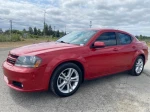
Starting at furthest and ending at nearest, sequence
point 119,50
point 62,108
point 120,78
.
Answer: point 120,78 < point 119,50 < point 62,108

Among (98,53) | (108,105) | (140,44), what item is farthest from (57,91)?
(140,44)

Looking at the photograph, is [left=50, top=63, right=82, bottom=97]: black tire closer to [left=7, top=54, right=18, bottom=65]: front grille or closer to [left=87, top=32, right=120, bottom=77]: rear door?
[left=87, top=32, right=120, bottom=77]: rear door

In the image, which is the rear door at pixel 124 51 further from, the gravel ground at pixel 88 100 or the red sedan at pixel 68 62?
the gravel ground at pixel 88 100

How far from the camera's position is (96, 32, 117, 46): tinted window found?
427 centimetres

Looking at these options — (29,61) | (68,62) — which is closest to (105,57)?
(68,62)

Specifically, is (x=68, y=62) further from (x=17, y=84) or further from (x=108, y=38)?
(x=108, y=38)

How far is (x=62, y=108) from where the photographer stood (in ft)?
9.89

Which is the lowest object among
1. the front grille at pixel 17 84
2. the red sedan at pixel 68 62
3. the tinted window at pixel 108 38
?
the front grille at pixel 17 84

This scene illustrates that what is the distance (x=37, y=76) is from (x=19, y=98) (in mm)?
702

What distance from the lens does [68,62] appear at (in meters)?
3.52

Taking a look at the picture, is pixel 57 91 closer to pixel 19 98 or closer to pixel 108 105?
pixel 19 98

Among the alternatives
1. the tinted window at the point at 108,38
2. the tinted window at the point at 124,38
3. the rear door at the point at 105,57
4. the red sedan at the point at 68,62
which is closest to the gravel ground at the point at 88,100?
the red sedan at the point at 68,62

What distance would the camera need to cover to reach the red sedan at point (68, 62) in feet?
10.2

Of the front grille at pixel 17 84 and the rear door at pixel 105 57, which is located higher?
the rear door at pixel 105 57
